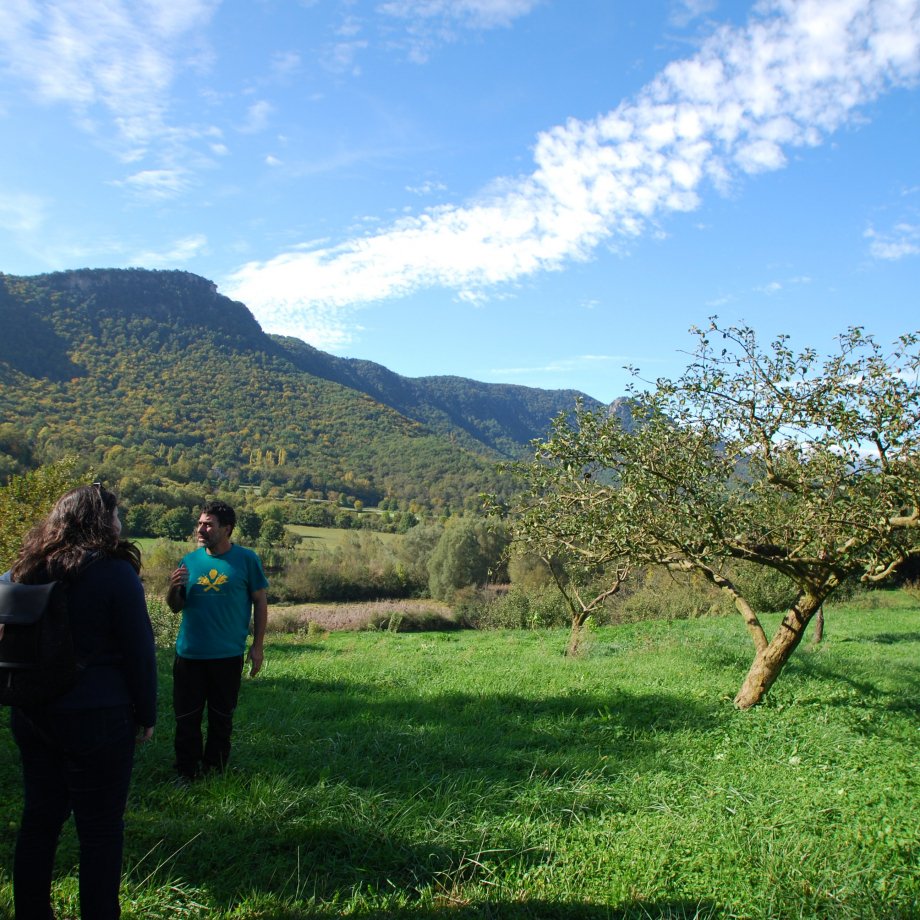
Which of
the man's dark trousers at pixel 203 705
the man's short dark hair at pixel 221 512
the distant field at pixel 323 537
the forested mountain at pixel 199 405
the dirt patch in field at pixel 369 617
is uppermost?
the forested mountain at pixel 199 405

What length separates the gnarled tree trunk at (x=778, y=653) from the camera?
23.0 ft

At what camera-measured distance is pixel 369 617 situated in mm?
34406

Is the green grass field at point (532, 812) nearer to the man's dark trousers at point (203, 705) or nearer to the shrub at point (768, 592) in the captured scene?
the man's dark trousers at point (203, 705)

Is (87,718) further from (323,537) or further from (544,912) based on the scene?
(323,537)

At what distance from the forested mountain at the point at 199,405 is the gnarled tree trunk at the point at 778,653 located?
155ft

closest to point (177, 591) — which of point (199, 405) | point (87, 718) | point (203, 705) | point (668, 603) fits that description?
point (203, 705)

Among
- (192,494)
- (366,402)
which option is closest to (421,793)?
(192,494)

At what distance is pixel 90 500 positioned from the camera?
296cm

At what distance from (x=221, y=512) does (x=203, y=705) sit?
138 cm

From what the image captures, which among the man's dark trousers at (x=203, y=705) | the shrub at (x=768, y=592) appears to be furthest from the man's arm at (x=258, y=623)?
the shrub at (x=768, y=592)

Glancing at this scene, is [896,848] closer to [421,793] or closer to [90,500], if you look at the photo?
[421,793]

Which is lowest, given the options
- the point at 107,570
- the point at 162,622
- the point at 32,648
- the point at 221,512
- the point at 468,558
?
the point at 468,558

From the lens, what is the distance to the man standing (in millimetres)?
4500

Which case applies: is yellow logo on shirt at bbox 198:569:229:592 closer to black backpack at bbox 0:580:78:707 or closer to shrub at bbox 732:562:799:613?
black backpack at bbox 0:580:78:707
